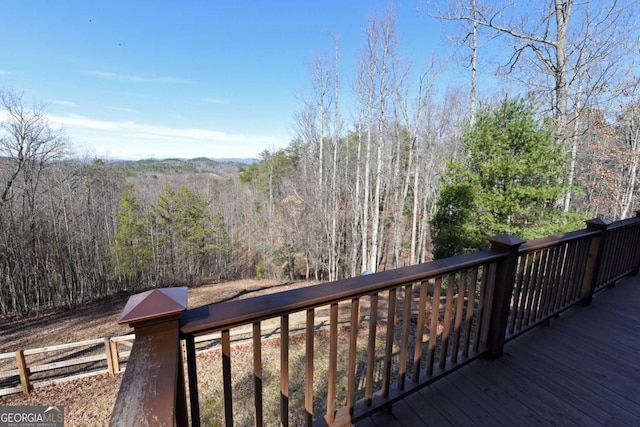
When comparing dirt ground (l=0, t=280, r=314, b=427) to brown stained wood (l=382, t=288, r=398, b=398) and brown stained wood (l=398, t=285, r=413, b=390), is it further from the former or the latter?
brown stained wood (l=398, t=285, r=413, b=390)

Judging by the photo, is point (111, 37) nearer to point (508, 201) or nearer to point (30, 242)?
point (30, 242)

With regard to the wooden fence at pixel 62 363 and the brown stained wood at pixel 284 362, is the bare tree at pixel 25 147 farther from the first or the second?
the brown stained wood at pixel 284 362

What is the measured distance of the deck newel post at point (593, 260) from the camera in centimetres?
284

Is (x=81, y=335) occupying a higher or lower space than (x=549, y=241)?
lower

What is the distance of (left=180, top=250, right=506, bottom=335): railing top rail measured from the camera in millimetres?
995

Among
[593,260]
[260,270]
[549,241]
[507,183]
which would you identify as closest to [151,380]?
[549,241]

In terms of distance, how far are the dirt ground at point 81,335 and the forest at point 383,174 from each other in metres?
1.54

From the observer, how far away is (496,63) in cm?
875

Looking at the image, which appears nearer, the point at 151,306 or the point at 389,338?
the point at 151,306

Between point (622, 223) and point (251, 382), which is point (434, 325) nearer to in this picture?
point (622, 223)

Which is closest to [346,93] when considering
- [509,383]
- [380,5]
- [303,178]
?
[380,5]

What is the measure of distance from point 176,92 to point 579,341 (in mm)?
17122

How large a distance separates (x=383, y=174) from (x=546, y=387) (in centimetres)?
1290

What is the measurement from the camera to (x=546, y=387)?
6.32 feet
